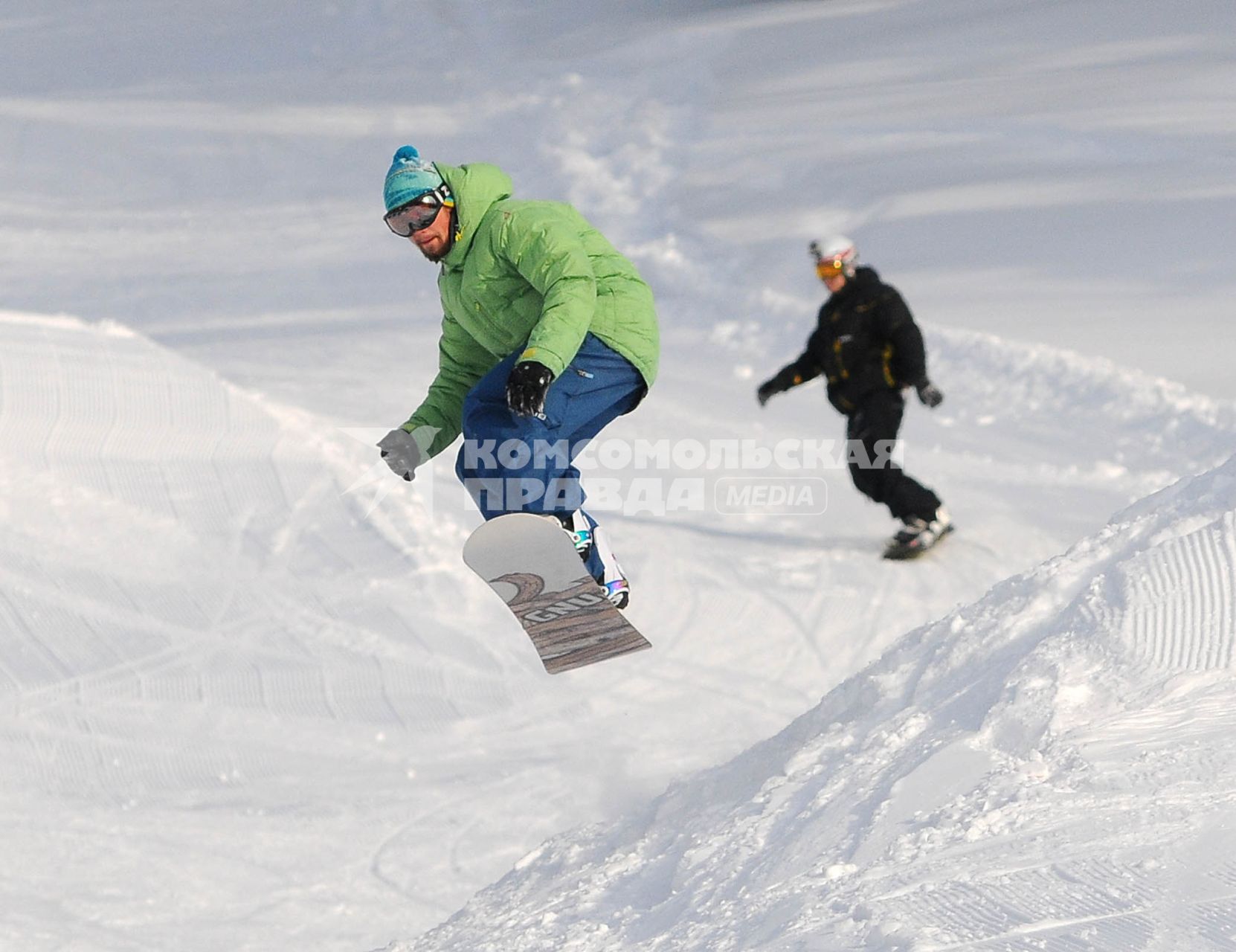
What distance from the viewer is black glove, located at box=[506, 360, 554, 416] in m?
3.74

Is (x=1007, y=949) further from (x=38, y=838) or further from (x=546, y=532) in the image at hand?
(x=38, y=838)

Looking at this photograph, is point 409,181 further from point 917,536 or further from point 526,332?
point 917,536

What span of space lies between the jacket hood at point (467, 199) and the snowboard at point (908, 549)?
13.3 ft

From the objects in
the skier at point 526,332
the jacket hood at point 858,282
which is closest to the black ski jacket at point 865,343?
the jacket hood at point 858,282

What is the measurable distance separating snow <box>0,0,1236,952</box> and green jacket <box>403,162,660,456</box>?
4.25 ft

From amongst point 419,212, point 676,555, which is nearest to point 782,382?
point 676,555

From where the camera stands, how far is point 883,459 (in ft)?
24.6

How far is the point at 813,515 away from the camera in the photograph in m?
8.30

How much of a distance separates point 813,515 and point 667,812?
4223 mm

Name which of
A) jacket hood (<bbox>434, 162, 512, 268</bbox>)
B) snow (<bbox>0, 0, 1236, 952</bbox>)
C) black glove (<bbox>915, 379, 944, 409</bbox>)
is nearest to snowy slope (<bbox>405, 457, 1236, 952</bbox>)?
snow (<bbox>0, 0, 1236, 952</bbox>)

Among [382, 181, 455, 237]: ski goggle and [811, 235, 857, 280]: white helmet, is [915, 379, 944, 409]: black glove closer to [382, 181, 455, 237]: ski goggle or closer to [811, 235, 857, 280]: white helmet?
[811, 235, 857, 280]: white helmet

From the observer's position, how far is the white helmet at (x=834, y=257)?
7.33 metres

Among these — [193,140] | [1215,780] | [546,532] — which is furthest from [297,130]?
[1215,780]

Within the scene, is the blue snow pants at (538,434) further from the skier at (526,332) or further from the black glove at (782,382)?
the black glove at (782,382)
